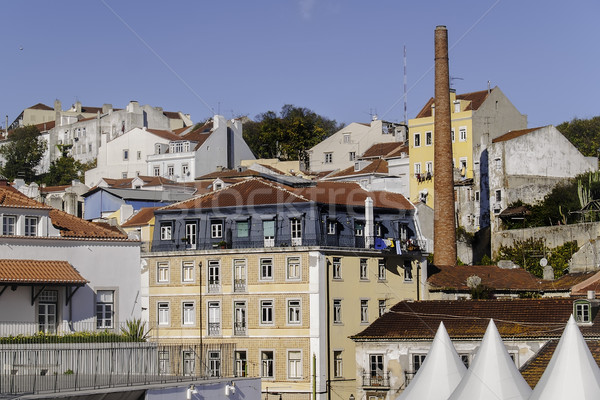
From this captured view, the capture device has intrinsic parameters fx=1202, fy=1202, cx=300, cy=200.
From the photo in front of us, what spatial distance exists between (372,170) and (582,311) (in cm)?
4695

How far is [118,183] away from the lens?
104938 mm

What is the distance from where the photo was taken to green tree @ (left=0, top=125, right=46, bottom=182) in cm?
13512

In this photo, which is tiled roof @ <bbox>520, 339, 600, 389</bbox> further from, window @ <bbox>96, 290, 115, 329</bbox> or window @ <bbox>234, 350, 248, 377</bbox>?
window @ <bbox>234, 350, 248, 377</bbox>

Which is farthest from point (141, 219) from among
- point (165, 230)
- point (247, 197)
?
point (247, 197)

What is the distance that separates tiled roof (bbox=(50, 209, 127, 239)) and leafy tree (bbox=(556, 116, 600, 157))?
73595 millimetres

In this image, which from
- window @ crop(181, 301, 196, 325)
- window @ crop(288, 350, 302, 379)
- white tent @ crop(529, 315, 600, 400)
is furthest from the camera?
window @ crop(181, 301, 196, 325)

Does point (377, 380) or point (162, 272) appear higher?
point (162, 272)

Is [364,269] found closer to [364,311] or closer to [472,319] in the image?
[364,311]

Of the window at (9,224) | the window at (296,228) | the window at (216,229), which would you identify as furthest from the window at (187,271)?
the window at (9,224)

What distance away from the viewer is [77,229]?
132ft

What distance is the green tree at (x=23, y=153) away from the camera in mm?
135125

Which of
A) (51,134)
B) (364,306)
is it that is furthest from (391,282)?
(51,134)

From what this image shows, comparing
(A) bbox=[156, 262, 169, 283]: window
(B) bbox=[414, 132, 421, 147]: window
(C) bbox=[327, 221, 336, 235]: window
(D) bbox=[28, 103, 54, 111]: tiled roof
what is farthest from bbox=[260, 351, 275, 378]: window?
(D) bbox=[28, 103, 54, 111]: tiled roof

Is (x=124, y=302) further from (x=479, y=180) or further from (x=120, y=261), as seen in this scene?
(x=479, y=180)
